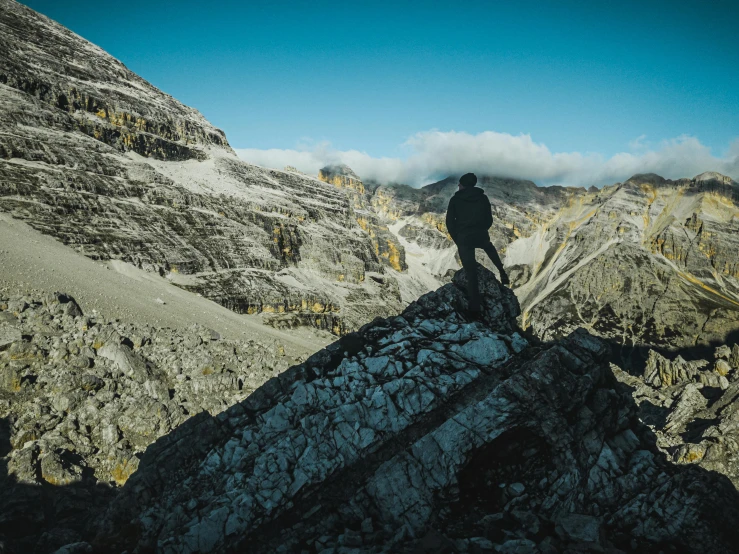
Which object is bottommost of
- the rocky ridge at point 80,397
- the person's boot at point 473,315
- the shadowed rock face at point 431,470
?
the rocky ridge at point 80,397

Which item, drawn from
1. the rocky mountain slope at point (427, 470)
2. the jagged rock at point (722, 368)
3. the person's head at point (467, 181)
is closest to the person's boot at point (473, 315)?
the rocky mountain slope at point (427, 470)

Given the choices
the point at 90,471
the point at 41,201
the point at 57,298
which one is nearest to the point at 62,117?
the point at 41,201

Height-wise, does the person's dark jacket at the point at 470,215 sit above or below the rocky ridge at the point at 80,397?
above

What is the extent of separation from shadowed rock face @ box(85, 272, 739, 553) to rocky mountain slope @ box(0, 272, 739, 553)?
0.10 feet

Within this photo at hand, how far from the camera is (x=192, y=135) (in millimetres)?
111688

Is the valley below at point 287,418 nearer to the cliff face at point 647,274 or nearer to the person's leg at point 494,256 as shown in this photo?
the person's leg at point 494,256

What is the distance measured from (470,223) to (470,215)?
243 mm

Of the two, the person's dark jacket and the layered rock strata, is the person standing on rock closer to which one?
the person's dark jacket

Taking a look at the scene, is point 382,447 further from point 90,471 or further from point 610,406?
point 90,471

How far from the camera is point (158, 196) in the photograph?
76375 mm

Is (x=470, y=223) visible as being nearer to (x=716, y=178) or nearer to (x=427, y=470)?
(x=427, y=470)

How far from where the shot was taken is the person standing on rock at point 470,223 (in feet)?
39.6

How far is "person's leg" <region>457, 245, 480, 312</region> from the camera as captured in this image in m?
12.3

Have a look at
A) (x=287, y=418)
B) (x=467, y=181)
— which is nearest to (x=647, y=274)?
(x=467, y=181)
